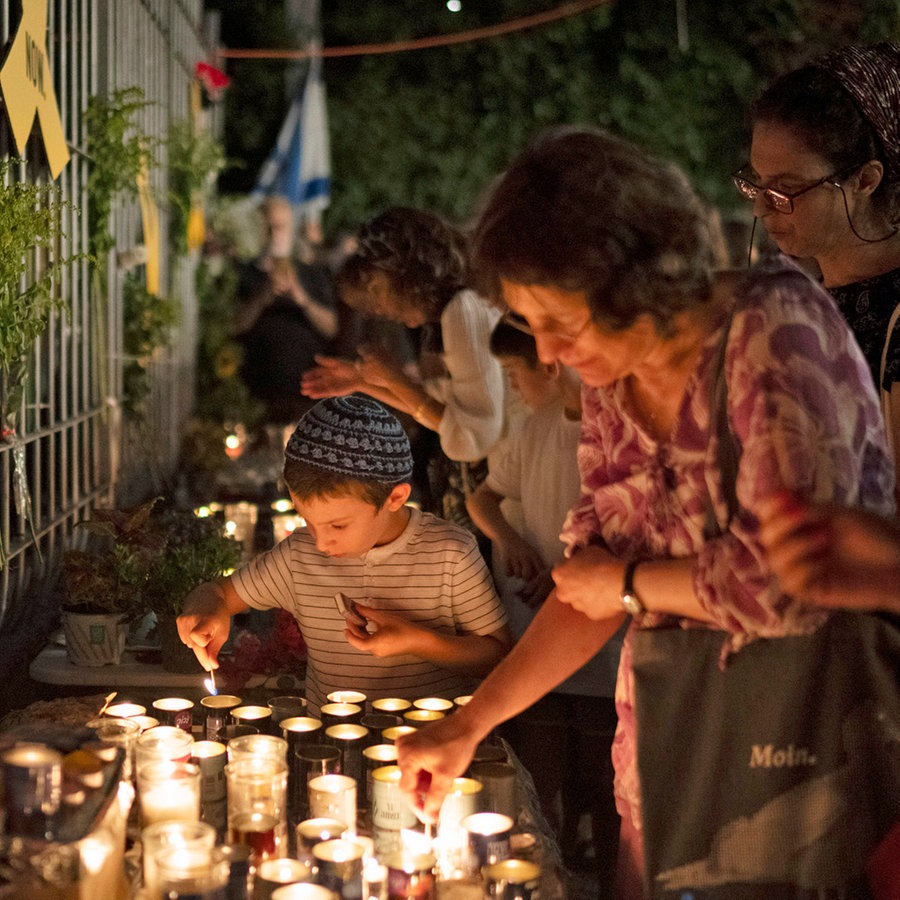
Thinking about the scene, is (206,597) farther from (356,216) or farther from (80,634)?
(356,216)

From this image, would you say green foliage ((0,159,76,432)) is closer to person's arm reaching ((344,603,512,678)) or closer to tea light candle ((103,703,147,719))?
tea light candle ((103,703,147,719))

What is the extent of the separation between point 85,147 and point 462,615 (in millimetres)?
2381

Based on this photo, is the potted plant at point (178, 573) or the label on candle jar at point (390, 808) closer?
the label on candle jar at point (390, 808)

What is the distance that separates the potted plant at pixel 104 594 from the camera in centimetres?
297

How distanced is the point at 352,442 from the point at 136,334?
2.81 meters

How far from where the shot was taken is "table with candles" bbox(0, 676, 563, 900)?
1535 millimetres

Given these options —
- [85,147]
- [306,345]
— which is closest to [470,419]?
[85,147]

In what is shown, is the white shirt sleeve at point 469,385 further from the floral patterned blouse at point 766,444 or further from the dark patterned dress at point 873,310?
the floral patterned blouse at point 766,444

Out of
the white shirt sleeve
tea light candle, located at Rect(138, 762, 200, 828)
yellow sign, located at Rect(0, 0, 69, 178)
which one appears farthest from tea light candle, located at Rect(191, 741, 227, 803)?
the white shirt sleeve

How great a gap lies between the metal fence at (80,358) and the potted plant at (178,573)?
0.37 metres

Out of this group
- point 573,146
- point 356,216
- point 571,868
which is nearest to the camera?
point 573,146

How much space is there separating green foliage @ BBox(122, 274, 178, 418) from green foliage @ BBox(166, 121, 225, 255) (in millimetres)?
1271

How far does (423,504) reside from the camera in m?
4.48

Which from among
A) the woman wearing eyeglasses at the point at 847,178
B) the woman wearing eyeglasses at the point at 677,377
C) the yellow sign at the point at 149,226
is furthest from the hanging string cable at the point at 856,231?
the yellow sign at the point at 149,226
